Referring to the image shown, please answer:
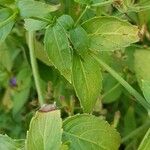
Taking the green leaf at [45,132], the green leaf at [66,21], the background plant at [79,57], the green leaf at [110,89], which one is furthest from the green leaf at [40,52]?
the green leaf at [45,132]

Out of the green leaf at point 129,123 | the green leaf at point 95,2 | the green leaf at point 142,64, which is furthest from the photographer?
the green leaf at point 129,123

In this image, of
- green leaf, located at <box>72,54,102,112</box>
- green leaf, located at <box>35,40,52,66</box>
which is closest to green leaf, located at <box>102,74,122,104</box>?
green leaf, located at <box>35,40,52,66</box>

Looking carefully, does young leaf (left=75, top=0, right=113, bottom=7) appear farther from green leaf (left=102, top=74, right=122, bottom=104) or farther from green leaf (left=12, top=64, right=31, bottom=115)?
green leaf (left=12, top=64, right=31, bottom=115)

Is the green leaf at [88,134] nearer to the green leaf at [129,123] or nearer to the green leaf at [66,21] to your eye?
the green leaf at [66,21]

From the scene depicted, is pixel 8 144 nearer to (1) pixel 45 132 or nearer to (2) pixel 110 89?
(1) pixel 45 132

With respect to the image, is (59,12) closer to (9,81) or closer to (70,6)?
(70,6)

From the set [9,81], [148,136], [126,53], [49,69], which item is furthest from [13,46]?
[148,136]
